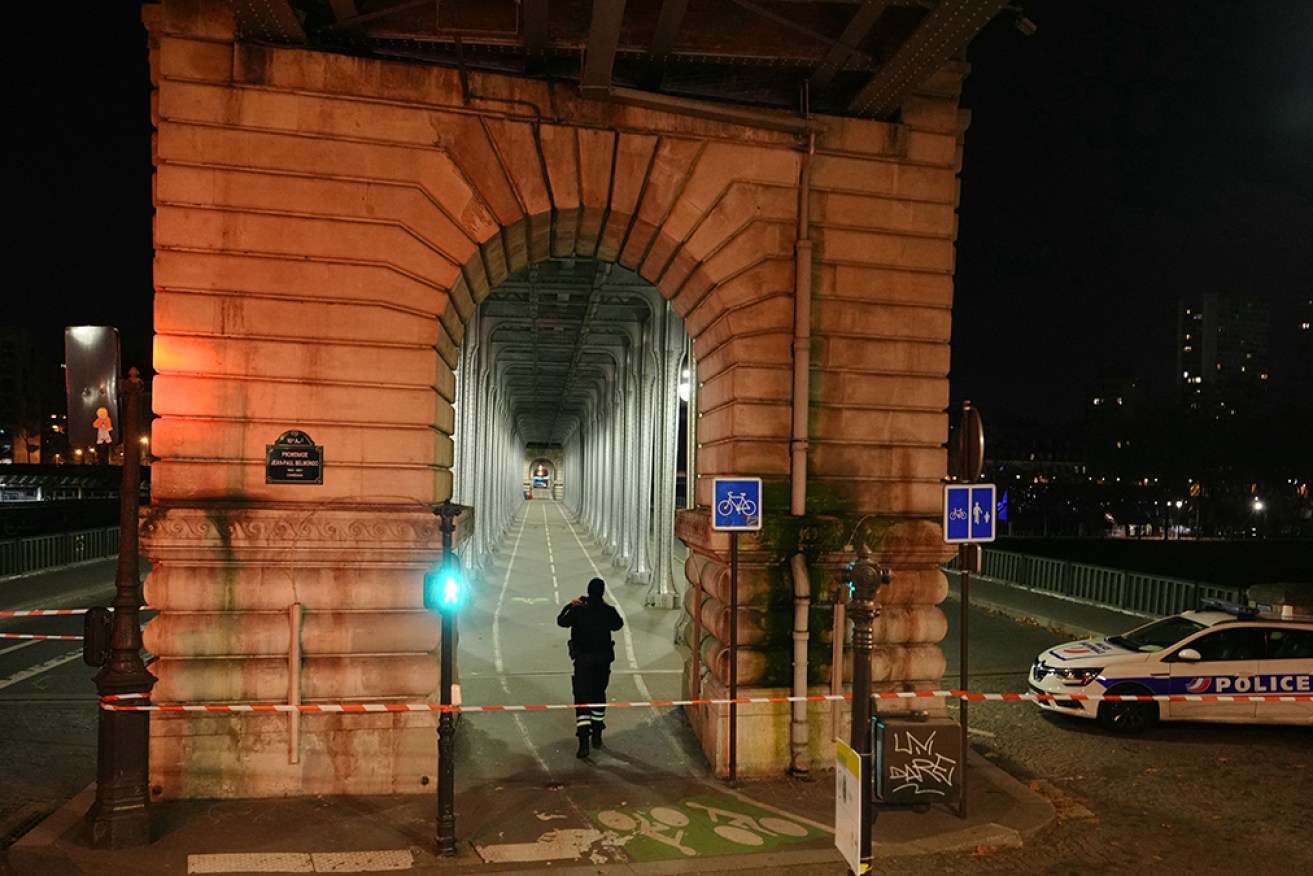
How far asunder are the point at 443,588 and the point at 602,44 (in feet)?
16.9

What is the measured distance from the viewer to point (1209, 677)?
11.5 m

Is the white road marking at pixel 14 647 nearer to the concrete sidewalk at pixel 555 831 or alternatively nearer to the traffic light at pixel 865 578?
the concrete sidewalk at pixel 555 831

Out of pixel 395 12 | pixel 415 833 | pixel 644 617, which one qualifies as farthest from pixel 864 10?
pixel 644 617

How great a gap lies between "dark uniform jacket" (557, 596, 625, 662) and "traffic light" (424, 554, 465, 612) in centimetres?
274

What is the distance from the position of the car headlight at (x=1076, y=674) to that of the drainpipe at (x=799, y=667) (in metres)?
4.58

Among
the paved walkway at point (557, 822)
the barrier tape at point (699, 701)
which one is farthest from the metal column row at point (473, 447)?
the barrier tape at point (699, 701)

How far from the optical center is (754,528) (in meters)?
8.84

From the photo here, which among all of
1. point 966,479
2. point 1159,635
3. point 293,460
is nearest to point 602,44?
point 293,460

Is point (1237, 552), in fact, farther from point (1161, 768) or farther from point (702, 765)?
point (702, 765)

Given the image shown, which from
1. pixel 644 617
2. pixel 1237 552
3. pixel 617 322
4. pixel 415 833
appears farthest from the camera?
pixel 1237 552

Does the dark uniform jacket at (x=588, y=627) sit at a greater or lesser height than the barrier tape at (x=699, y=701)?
greater

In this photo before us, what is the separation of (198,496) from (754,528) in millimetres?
5420

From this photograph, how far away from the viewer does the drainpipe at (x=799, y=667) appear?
929 cm

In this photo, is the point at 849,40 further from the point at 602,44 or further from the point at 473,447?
the point at 473,447
